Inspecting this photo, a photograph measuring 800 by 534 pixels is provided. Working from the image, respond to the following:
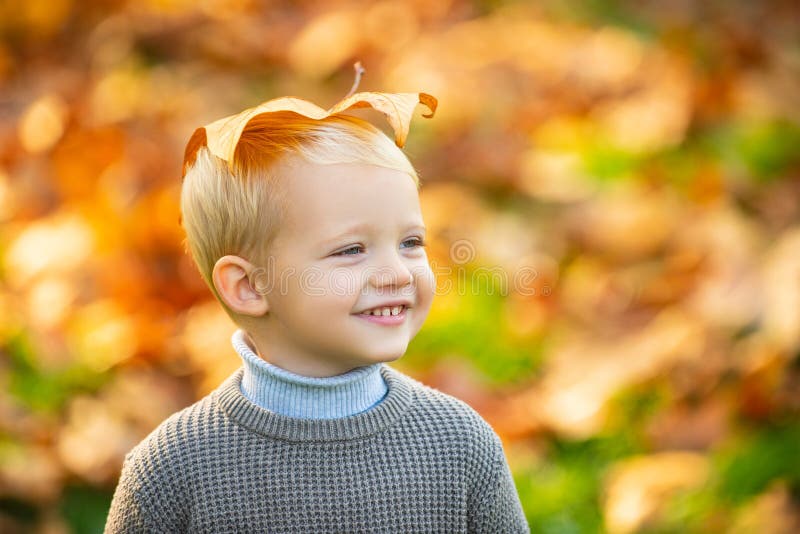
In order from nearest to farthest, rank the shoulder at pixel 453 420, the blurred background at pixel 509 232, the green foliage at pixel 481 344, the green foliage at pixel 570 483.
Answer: the shoulder at pixel 453 420 → the green foliage at pixel 570 483 → the blurred background at pixel 509 232 → the green foliage at pixel 481 344

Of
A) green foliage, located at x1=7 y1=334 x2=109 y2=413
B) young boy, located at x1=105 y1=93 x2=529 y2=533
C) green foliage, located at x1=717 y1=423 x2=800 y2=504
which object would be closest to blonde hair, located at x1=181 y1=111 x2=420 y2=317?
young boy, located at x1=105 y1=93 x2=529 y2=533

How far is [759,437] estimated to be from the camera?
262 centimetres

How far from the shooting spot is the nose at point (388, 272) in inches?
49.9

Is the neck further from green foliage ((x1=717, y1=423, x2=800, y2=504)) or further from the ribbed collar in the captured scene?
green foliage ((x1=717, y1=423, x2=800, y2=504))

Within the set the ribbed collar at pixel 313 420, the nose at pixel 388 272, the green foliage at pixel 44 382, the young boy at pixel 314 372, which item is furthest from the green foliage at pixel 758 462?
the green foliage at pixel 44 382

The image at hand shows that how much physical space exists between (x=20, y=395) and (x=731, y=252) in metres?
2.21

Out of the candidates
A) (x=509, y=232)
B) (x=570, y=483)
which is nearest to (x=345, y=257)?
(x=570, y=483)

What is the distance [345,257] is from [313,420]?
228mm

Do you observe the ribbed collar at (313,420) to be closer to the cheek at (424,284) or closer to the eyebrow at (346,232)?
the cheek at (424,284)

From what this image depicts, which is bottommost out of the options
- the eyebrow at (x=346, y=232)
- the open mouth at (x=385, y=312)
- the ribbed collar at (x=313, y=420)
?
the ribbed collar at (x=313, y=420)

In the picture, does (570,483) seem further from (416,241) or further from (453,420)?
(416,241)

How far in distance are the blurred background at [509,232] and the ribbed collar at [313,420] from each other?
1191mm

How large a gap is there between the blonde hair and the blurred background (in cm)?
138

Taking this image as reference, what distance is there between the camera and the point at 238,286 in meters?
1.34
